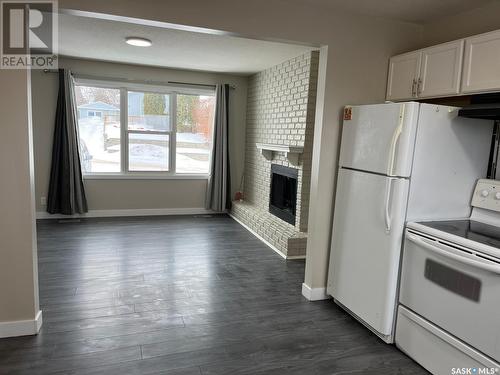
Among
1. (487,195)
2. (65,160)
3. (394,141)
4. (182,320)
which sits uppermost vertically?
(394,141)

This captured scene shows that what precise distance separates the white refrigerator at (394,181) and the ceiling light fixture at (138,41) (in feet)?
8.34

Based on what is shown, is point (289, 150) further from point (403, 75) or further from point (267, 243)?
point (403, 75)

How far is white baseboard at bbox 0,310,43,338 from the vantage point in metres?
2.35

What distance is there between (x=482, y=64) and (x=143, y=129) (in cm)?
489

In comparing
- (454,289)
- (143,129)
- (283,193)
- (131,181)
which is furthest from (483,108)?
(131,181)

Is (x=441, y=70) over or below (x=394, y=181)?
over

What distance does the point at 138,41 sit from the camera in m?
3.90

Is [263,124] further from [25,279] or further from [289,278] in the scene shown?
[25,279]

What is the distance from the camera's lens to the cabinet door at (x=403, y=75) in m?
2.75

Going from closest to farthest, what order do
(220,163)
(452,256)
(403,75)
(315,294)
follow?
(452,256), (403,75), (315,294), (220,163)

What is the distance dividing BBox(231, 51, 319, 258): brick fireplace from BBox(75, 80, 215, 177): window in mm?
915

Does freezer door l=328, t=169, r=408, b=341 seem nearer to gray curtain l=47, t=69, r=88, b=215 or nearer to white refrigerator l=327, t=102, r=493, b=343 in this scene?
white refrigerator l=327, t=102, r=493, b=343

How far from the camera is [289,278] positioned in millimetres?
3559

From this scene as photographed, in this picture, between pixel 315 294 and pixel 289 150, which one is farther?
pixel 289 150
